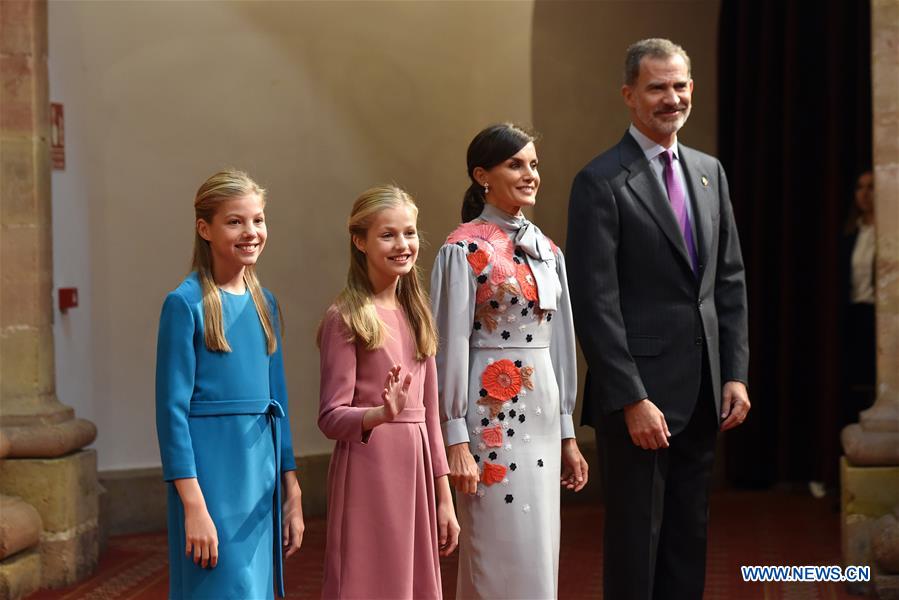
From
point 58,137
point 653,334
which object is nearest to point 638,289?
point 653,334

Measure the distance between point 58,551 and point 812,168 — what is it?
14.4 feet

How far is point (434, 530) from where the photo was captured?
2.95 meters

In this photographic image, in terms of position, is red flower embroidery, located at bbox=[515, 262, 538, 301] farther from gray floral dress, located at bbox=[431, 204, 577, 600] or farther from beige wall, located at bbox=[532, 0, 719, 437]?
beige wall, located at bbox=[532, 0, 719, 437]

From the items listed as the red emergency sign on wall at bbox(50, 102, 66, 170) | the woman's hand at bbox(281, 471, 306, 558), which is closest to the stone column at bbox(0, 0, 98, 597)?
the red emergency sign on wall at bbox(50, 102, 66, 170)

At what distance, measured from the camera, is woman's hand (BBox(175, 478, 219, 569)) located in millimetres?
2625

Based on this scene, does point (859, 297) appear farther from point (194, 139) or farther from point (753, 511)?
point (194, 139)

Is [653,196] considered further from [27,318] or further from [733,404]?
[27,318]

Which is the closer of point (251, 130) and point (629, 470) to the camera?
point (629, 470)

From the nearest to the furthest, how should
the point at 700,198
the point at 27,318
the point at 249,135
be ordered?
the point at 700,198 → the point at 27,318 → the point at 249,135

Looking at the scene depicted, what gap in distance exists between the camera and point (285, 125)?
6.22m

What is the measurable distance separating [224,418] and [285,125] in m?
3.69

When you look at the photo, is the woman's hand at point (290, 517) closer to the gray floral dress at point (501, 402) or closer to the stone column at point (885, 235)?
the gray floral dress at point (501, 402)

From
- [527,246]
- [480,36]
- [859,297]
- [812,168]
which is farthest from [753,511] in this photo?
[527,246]

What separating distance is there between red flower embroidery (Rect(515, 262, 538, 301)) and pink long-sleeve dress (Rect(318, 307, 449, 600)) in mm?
387
